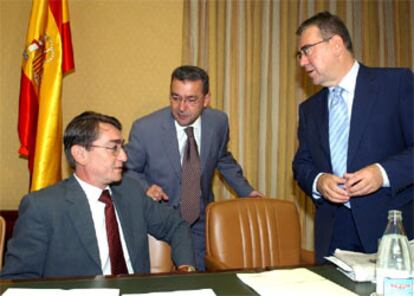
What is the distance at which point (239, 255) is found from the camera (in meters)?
2.65

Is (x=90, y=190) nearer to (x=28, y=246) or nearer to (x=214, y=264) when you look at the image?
(x=28, y=246)

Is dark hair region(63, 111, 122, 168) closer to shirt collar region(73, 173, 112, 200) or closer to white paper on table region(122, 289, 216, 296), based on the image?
shirt collar region(73, 173, 112, 200)

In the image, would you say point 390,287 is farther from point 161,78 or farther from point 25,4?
point 25,4

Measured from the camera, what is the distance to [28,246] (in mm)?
2057

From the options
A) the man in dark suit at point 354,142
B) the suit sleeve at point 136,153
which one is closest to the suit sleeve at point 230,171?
the suit sleeve at point 136,153

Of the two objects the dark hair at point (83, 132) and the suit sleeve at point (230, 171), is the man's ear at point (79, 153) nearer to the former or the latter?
the dark hair at point (83, 132)

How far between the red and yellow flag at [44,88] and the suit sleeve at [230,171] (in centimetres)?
129

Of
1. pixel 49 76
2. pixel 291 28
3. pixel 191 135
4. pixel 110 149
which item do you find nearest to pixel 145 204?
pixel 110 149

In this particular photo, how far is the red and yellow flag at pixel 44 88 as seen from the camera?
3732 millimetres

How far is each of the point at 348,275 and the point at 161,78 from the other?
2.86 meters

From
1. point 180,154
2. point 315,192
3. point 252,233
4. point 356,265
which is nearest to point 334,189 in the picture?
point 315,192

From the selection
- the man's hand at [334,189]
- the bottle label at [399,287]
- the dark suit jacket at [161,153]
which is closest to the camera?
the bottle label at [399,287]

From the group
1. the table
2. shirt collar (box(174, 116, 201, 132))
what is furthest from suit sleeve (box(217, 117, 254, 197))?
the table

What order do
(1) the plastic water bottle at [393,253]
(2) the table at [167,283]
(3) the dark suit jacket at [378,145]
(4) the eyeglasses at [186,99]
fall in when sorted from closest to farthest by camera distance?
(1) the plastic water bottle at [393,253]
(2) the table at [167,283]
(3) the dark suit jacket at [378,145]
(4) the eyeglasses at [186,99]
